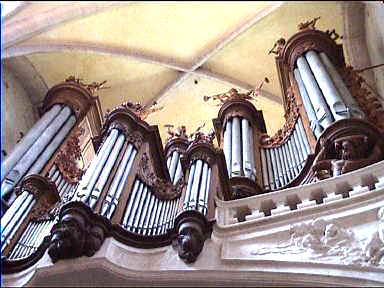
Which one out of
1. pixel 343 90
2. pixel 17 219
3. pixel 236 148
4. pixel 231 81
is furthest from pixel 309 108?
pixel 231 81

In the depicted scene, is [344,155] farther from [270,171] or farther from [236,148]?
[236,148]

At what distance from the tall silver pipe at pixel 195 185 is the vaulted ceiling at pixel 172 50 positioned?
20.4ft

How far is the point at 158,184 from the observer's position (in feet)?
21.2

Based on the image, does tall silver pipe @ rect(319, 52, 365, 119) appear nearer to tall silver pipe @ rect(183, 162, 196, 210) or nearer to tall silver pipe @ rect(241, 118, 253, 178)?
tall silver pipe @ rect(241, 118, 253, 178)

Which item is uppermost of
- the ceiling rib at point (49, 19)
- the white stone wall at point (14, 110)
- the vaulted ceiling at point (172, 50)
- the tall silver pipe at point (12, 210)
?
the vaulted ceiling at point (172, 50)

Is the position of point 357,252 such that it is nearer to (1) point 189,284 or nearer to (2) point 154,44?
(1) point 189,284

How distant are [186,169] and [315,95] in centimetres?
314

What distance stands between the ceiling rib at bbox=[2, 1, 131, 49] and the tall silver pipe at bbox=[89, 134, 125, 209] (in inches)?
172

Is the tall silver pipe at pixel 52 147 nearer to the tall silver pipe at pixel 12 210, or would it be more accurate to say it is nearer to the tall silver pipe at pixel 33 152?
the tall silver pipe at pixel 33 152

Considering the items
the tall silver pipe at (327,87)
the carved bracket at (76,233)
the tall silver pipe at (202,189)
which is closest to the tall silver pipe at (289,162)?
the tall silver pipe at (327,87)

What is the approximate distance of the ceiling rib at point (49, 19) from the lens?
1073 centimetres

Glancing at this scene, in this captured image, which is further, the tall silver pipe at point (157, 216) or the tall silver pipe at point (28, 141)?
the tall silver pipe at point (28, 141)

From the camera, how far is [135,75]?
43.0 feet

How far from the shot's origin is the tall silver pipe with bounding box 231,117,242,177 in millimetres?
8347
